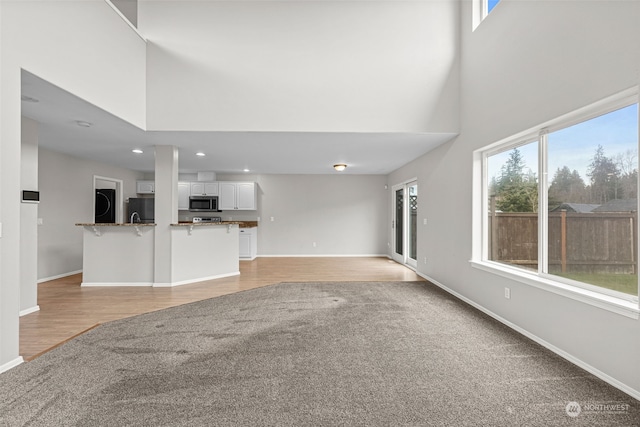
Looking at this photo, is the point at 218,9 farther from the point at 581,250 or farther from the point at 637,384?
the point at 637,384

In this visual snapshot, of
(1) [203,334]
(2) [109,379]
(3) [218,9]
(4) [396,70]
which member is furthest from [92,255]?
(4) [396,70]

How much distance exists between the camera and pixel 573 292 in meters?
2.33

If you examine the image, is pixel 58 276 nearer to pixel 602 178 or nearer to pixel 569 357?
pixel 569 357

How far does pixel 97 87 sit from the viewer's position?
3.29 metres

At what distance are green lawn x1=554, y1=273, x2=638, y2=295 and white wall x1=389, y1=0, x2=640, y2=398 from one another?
0.75ft

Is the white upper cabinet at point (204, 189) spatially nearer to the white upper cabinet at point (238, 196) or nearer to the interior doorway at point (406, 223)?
the white upper cabinet at point (238, 196)

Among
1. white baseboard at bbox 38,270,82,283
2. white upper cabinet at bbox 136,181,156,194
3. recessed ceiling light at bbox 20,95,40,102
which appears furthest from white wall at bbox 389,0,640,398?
white upper cabinet at bbox 136,181,156,194

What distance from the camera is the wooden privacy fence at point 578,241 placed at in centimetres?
214

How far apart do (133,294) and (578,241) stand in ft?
17.5

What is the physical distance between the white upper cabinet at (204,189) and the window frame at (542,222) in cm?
620

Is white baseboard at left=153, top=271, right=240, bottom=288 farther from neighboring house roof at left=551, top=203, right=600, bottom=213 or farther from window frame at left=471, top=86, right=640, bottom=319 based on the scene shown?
neighboring house roof at left=551, top=203, right=600, bottom=213

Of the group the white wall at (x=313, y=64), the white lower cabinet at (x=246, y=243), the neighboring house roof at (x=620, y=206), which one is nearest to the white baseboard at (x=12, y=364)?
the white wall at (x=313, y=64)

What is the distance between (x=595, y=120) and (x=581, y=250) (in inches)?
41.2

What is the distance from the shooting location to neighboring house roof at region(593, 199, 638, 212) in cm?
206
